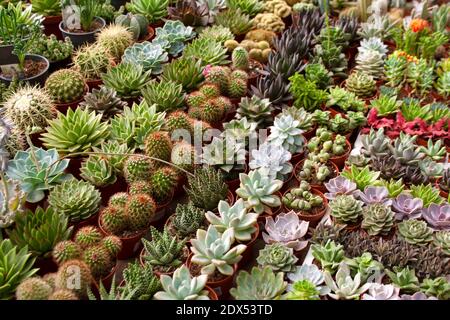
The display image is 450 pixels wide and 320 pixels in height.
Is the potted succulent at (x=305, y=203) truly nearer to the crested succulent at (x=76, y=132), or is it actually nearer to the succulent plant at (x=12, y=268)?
the crested succulent at (x=76, y=132)

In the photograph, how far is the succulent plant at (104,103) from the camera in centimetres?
284

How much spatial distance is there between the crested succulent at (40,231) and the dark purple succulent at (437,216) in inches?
57.9

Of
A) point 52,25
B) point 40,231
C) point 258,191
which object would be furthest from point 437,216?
point 52,25

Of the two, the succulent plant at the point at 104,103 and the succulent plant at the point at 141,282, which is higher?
the succulent plant at the point at 104,103

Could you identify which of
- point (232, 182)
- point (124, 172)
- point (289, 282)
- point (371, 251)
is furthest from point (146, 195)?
point (371, 251)

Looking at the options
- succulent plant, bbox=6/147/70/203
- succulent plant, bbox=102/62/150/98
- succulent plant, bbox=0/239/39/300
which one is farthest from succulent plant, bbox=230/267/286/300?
succulent plant, bbox=102/62/150/98

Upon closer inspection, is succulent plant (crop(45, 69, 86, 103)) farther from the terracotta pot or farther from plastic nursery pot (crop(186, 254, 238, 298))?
plastic nursery pot (crop(186, 254, 238, 298))

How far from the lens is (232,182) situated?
2.53 meters

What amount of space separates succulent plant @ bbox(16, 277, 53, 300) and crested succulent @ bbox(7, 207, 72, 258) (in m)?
0.26

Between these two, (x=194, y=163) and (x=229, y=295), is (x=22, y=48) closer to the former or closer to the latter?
(x=194, y=163)

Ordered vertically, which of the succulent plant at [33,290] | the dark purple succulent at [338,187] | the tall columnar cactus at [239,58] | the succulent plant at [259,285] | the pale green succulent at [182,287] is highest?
the tall columnar cactus at [239,58]

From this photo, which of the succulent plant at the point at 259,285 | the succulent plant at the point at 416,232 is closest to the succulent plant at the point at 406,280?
the succulent plant at the point at 416,232

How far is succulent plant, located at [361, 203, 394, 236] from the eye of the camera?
2.27 metres

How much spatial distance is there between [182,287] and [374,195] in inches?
37.6
